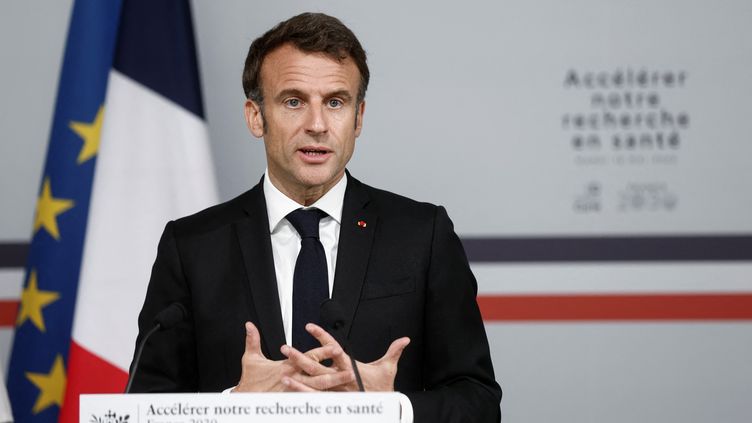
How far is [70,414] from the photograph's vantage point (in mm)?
3023

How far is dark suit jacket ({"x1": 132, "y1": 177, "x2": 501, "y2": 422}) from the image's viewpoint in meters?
2.00

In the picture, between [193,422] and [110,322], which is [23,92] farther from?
[193,422]

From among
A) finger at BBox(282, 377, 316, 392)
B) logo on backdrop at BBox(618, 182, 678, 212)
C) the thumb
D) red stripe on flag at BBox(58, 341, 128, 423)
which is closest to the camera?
finger at BBox(282, 377, 316, 392)

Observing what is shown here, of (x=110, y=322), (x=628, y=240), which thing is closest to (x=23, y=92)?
(x=110, y=322)

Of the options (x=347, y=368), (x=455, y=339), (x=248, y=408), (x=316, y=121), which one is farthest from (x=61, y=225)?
(x=248, y=408)

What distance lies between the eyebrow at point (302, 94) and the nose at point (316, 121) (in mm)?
31

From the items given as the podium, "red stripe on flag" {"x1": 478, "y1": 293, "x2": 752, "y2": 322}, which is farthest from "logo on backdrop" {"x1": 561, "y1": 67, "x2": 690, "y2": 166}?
the podium

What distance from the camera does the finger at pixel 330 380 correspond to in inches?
65.7

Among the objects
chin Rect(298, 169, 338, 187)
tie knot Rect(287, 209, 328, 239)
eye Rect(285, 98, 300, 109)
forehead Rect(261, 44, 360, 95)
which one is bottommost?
tie knot Rect(287, 209, 328, 239)

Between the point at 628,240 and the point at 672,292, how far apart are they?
24cm

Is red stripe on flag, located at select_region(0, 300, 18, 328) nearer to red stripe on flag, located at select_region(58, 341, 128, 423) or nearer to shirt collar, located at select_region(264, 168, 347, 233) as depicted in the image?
red stripe on flag, located at select_region(58, 341, 128, 423)

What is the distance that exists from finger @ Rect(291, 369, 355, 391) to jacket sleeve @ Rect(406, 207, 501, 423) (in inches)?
11.5

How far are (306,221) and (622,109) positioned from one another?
177 cm

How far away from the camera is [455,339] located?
2.02 meters
